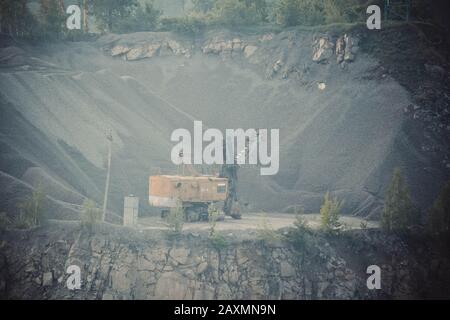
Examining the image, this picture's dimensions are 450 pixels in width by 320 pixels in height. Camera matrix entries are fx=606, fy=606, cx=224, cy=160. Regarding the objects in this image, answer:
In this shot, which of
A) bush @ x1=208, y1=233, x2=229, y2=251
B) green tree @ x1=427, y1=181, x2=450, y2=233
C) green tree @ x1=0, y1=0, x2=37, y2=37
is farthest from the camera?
green tree @ x1=0, y1=0, x2=37, y2=37

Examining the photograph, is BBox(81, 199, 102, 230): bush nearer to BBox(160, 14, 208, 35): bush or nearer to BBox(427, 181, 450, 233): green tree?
BBox(427, 181, 450, 233): green tree

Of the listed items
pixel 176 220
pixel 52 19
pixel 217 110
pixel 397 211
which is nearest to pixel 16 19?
pixel 52 19

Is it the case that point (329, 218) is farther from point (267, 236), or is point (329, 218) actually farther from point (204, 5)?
point (204, 5)

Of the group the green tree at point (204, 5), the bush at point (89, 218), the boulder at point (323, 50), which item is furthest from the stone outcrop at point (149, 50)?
the bush at point (89, 218)

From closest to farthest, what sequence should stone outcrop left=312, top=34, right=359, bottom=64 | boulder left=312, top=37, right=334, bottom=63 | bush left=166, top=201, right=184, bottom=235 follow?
bush left=166, top=201, right=184, bottom=235 < stone outcrop left=312, top=34, right=359, bottom=64 < boulder left=312, top=37, right=334, bottom=63

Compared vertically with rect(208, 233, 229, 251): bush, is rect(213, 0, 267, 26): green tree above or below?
above

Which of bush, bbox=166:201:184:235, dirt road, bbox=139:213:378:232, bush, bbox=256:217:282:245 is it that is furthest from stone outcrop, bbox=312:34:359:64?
bush, bbox=166:201:184:235
